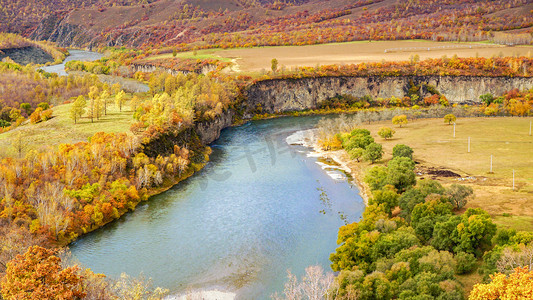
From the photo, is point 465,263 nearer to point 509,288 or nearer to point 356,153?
point 509,288

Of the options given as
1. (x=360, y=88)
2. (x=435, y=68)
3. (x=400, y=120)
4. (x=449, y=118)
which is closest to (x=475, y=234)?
(x=400, y=120)

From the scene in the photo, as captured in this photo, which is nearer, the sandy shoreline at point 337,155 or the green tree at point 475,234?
the green tree at point 475,234

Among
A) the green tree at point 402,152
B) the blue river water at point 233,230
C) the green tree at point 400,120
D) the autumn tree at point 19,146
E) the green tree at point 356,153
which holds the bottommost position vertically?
the blue river water at point 233,230

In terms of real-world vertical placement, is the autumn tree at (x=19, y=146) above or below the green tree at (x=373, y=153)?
above

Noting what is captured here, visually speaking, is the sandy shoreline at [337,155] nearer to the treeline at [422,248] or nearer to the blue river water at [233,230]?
the blue river water at [233,230]

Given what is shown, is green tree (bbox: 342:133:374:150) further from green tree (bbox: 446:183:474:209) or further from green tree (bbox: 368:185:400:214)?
green tree (bbox: 446:183:474:209)

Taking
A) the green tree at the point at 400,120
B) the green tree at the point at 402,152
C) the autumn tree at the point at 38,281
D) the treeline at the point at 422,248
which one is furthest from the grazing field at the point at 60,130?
the green tree at the point at 400,120

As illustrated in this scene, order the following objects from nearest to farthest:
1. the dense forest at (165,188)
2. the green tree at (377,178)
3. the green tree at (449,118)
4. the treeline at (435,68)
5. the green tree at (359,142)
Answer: the dense forest at (165,188) → the green tree at (377,178) → the green tree at (359,142) → the green tree at (449,118) → the treeline at (435,68)
